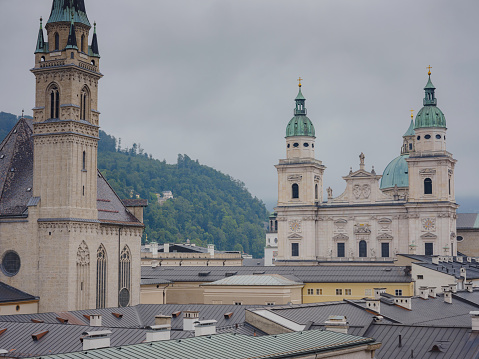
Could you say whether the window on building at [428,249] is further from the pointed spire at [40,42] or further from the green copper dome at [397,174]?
the pointed spire at [40,42]

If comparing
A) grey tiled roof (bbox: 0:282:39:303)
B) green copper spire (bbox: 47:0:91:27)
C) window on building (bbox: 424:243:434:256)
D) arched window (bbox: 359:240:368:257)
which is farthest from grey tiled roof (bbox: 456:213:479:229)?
grey tiled roof (bbox: 0:282:39:303)

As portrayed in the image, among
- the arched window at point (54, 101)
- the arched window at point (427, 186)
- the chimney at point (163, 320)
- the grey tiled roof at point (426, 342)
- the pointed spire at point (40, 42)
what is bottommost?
the grey tiled roof at point (426, 342)

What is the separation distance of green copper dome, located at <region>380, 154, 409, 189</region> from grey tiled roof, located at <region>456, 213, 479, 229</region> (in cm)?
1028

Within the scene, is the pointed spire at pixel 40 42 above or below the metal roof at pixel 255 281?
above

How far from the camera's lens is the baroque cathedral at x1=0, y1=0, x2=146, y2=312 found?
6981 centimetres

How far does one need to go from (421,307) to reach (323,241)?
70.8 m

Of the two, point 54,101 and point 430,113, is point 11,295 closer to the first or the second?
point 54,101

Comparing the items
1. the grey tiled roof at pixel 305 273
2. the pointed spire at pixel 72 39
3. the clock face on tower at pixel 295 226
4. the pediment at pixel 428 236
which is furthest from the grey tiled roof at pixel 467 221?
the pointed spire at pixel 72 39

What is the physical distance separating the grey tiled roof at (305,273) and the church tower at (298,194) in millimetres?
31114

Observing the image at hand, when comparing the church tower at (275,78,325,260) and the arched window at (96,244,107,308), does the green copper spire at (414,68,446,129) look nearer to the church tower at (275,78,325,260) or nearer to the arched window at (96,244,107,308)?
the church tower at (275,78,325,260)

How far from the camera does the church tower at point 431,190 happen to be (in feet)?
415

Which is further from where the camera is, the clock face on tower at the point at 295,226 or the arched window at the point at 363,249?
the clock face on tower at the point at 295,226

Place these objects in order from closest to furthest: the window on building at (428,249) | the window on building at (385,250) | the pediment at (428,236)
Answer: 1. the pediment at (428,236)
2. the window on building at (428,249)
3. the window on building at (385,250)

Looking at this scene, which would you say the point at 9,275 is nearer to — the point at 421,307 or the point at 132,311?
the point at 132,311
